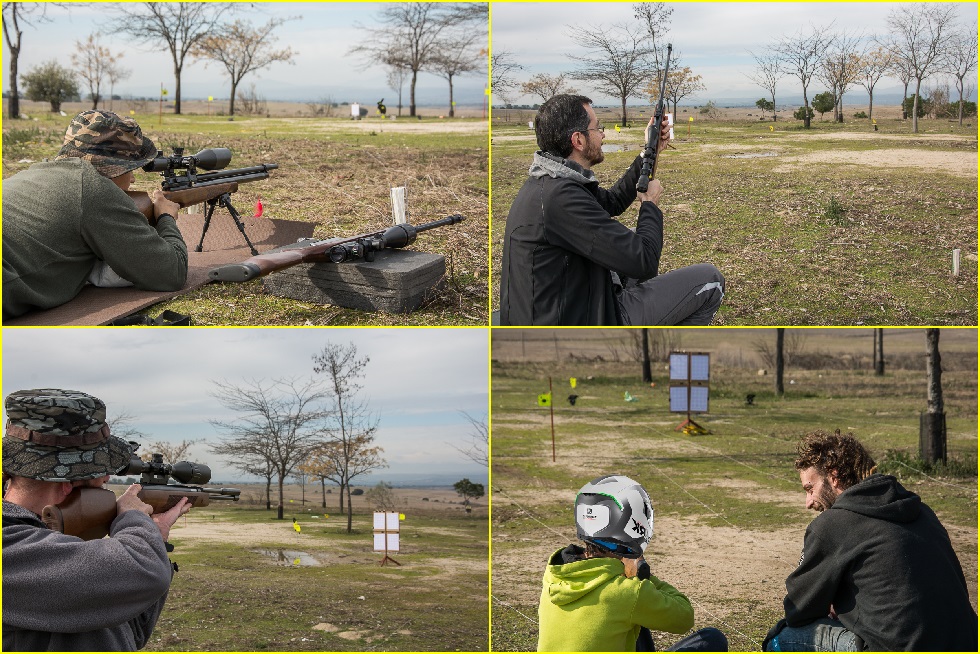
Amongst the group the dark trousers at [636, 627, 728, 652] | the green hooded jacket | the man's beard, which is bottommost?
the dark trousers at [636, 627, 728, 652]

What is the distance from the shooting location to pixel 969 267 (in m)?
9.33

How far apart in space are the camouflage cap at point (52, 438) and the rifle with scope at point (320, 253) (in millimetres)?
2312

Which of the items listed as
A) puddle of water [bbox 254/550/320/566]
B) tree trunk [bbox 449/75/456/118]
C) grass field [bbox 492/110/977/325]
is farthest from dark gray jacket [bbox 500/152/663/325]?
tree trunk [bbox 449/75/456/118]

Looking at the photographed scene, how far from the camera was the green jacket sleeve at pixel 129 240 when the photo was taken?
464 cm

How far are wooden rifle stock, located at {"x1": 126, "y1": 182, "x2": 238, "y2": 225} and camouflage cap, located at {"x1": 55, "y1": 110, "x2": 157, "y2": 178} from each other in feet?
0.80

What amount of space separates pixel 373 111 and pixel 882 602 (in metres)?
18.3

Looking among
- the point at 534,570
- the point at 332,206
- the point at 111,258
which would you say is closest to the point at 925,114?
the point at 332,206

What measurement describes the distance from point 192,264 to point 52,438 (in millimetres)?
3280

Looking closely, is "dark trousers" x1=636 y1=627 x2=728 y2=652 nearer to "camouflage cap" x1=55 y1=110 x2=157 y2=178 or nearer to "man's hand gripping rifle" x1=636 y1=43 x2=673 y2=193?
"man's hand gripping rifle" x1=636 y1=43 x2=673 y2=193

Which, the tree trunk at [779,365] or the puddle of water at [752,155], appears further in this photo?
the tree trunk at [779,365]

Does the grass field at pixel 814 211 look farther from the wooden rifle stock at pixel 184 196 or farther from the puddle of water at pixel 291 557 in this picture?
the puddle of water at pixel 291 557

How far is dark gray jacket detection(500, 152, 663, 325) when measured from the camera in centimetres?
427

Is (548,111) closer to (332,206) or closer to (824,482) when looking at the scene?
(824,482)

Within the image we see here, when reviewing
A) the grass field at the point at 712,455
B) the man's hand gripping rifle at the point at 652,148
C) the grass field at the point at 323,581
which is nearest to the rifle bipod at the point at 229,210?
the grass field at the point at 323,581
